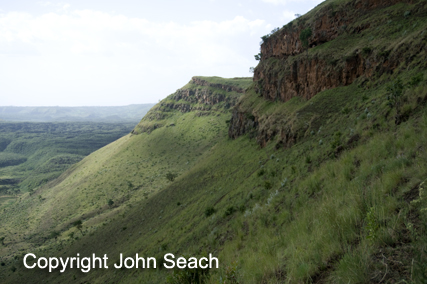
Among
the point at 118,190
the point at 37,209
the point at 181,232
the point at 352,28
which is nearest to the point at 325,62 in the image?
the point at 352,28

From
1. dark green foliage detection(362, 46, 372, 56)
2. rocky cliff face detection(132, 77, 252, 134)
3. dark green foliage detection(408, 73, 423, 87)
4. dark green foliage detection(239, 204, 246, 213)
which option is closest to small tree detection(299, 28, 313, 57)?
dark green foliage detection(362, 46, 372, 56)

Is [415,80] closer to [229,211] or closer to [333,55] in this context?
[229,211]

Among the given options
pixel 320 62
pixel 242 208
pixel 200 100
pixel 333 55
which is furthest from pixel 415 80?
pixel 200 100

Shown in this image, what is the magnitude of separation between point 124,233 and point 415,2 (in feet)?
163

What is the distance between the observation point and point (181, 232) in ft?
65.8

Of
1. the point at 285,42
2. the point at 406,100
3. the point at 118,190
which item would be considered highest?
the point at 285,42

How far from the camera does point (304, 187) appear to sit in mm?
10305

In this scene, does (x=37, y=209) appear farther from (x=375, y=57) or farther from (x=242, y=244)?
(x=375, y=57)

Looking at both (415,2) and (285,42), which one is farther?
(285,42)

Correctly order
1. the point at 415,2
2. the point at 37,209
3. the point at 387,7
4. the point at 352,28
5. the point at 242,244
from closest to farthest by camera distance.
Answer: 1. the point at 242,244
2. the point at 415,2
3. the point at 387,7
4. the point at 352,28
5. the point at 37,209

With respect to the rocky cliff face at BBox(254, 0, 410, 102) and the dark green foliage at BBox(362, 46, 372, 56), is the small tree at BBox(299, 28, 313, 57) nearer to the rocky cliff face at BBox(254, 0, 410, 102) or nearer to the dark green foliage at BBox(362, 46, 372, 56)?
the rocky cliff face at BBox(254, 0, 410, 102)

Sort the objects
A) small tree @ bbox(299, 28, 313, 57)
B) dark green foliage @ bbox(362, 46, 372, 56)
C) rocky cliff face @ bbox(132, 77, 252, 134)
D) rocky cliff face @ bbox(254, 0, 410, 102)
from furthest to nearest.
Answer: rocky cliff face @ bbox(132, 77, 252, 134) < small tree @ bbox(299, 28, 313, 57) < rocky cliff face @ bbox(254, 0, 410, 102) < dark green foliage @ bbox(362, 46, 372, 56)

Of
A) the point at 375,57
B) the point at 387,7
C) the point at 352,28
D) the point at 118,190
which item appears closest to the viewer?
the point at 375,57

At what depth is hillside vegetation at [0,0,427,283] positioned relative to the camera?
422cm
